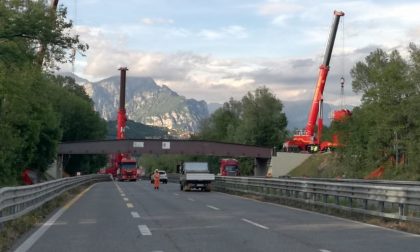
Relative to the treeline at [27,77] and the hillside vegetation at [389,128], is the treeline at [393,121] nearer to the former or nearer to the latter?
the hillside vegetation at [389,128]

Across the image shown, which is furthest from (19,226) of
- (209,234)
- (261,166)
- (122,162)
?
(261,166)

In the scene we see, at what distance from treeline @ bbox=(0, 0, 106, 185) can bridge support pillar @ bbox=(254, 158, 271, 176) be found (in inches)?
1542

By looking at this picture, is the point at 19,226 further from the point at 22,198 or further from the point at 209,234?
the point at 209,234

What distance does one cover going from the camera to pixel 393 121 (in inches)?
2438

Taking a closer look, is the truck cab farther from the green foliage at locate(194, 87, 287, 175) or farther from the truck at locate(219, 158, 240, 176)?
the green foliage at locate(194, 87, 287, 175)

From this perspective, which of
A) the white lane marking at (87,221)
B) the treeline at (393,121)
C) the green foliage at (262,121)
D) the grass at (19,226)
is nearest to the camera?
the grass at (19,226)

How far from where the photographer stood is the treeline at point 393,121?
194ft

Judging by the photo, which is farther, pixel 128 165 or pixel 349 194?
pixel 128 165

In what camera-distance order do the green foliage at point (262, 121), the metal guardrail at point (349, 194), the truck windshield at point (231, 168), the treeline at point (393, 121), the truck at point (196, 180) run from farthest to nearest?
the green foliage at point (262, 121) < the truck windshield at point (231, 168) < the treeline at point (393, 121) < the truck at point (196, 180) < the metal guardrail at point (349, 194)

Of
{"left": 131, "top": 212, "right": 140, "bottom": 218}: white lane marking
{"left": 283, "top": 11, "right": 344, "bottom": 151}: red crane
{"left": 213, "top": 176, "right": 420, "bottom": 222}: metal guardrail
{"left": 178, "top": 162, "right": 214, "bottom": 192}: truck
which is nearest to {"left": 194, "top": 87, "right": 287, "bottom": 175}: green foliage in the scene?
{"left": 283, "top": 11, "right": 344, "bottom": 151}: red crane

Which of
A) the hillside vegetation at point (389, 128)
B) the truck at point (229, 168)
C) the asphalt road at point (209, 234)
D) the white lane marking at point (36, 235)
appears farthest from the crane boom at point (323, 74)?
the white lane marking at point (36, 235)

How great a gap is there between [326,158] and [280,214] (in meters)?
62.5

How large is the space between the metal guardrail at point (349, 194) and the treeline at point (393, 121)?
28.7 meters

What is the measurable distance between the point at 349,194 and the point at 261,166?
7779cm
